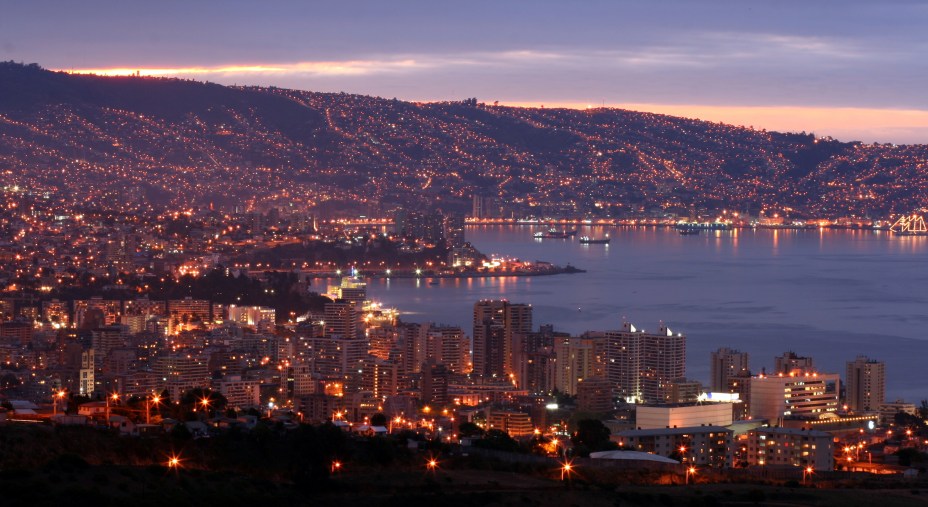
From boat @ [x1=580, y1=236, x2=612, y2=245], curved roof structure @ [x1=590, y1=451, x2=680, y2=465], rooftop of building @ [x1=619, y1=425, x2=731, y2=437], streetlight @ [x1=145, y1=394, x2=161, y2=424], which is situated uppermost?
streetlight @ [x1=145, y1=394, x2=161, y2=424]

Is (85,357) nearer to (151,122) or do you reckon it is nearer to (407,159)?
(151,122)

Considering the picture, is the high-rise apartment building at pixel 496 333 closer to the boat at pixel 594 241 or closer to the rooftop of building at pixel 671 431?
the rooftop of building at pixel 671 431

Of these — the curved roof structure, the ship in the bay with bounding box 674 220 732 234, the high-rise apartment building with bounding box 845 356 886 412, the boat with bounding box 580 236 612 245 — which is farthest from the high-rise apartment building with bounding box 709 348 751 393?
the ship in the bay with bounding box 674 220 732 234

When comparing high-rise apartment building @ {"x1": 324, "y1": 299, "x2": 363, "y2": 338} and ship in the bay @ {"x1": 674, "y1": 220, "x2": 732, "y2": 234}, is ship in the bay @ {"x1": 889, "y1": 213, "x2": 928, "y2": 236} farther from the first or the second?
high-rise apartment building @ {"x1": 324, "y1": 299, "x2": 363, "y2": 338}

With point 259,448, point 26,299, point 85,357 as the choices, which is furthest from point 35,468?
point 26,299

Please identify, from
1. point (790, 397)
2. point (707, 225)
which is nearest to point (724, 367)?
point (790, 397)
